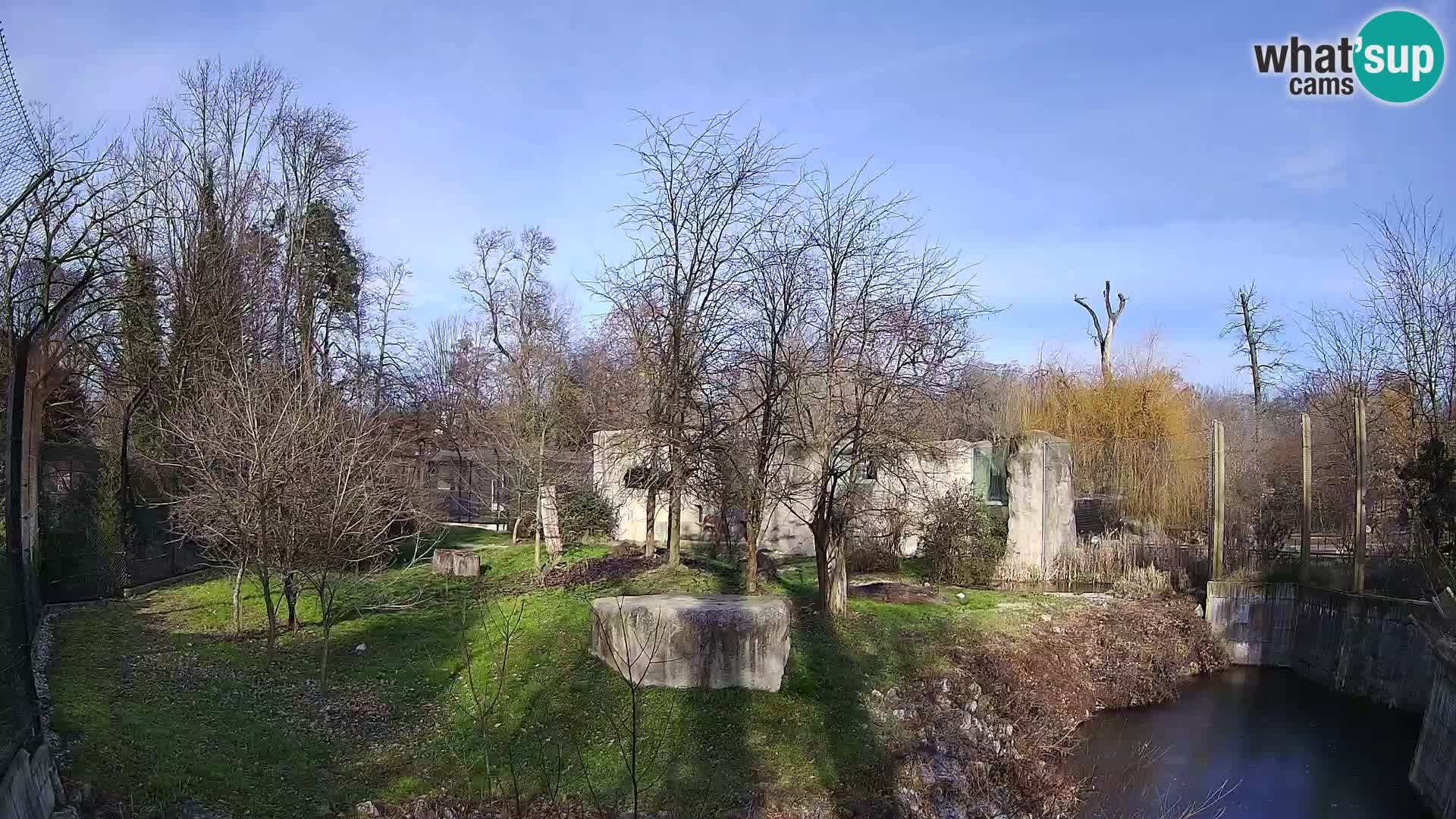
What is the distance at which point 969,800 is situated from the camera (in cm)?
841

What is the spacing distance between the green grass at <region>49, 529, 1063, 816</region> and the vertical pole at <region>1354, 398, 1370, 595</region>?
5.32 meters

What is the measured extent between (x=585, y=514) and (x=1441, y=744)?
15812mm

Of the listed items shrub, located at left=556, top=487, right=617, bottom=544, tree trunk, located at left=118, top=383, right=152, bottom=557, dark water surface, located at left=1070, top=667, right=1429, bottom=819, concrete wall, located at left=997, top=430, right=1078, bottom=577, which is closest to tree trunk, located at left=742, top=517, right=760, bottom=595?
dark water surface, located at left=1070, top=667, right=1429, bottom=819

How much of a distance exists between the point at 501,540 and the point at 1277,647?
17.0 m

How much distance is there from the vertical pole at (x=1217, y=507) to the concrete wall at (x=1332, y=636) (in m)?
0.70

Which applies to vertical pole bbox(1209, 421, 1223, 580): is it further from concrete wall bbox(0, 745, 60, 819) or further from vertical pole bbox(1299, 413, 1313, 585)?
concrete wall bbox(0, 745, 60, 819)

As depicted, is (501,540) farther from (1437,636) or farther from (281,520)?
(1437,636)

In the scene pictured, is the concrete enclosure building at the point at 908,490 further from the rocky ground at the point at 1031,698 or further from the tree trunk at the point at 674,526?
the rocky ground at the point at 1031,698

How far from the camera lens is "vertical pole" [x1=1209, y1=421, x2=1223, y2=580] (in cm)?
1570

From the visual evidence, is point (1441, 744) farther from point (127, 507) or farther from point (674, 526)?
point (127, 507)

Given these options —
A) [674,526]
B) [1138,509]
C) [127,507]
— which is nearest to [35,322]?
[127,507]

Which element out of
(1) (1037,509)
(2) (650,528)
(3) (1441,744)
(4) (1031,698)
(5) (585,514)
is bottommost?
(4) (1031,698)

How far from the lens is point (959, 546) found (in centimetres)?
1684

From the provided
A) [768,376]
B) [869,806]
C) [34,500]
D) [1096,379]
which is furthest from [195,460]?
[1096,379]
